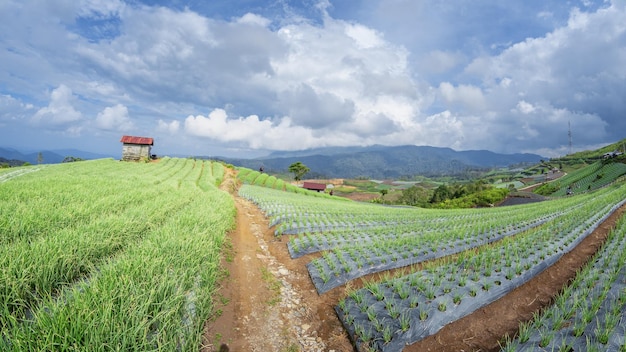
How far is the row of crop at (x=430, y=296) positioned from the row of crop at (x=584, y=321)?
103 centimetres

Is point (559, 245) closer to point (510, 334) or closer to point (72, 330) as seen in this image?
point (510, 334)

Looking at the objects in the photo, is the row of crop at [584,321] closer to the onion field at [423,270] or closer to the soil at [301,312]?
the onion field at [423,270]

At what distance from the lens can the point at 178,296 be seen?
4758 mm

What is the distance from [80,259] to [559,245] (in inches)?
571

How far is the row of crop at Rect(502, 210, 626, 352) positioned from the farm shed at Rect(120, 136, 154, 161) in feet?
225

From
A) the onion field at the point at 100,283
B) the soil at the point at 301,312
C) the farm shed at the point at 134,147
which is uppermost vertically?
the farm shed at the point at 134,147

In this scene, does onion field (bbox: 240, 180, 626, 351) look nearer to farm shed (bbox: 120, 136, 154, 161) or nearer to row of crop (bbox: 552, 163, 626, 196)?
farm shed (bbox: 120, 136, 154, 161)

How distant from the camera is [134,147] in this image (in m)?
59.5

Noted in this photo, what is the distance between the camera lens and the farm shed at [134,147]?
59.0 meters

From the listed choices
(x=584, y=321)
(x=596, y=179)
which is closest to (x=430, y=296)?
(x=584, y=321)

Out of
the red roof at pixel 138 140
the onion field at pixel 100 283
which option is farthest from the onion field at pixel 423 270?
the red roof at pixel 138 140

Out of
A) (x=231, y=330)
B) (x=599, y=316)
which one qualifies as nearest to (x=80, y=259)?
(x=231, y=330)

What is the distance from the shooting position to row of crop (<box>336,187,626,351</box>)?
538 centimetres

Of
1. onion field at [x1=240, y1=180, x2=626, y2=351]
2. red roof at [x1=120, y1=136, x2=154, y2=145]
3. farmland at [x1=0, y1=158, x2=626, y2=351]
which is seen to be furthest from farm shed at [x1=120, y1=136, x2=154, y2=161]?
onion field at [x1=240, y1=180, x2=626, y2=351]
